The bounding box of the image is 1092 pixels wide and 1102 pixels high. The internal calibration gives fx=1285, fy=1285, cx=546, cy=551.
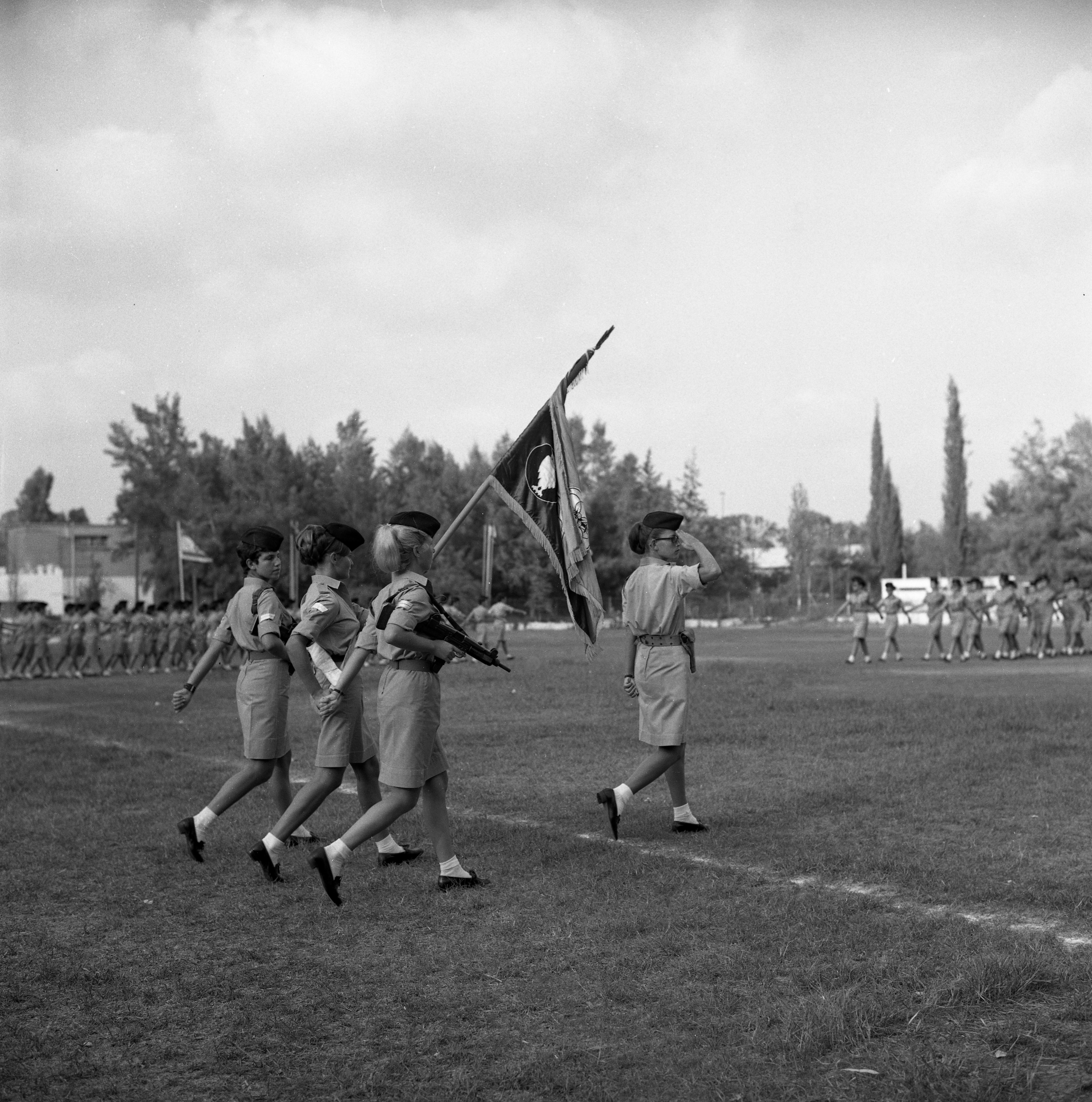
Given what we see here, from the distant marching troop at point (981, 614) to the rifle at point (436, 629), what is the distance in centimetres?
2299

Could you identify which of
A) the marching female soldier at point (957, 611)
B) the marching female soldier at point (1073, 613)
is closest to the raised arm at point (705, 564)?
the marching female soldier at point (957, 611)

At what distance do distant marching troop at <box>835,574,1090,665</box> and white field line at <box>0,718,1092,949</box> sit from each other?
21014mm

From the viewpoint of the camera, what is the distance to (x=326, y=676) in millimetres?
7234

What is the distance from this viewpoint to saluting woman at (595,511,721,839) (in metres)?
8.34

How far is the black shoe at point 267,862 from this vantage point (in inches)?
284

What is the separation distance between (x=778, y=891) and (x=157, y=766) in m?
7.73

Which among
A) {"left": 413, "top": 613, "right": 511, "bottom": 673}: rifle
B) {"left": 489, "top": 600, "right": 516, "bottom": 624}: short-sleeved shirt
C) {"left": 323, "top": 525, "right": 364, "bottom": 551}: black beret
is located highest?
{"left": 323, "top": 525, "right": 364, "bottom": 551}: black beret

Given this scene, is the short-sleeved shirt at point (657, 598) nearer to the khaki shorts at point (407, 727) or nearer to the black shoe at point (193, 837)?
the khaki shorts at point (407, 727)

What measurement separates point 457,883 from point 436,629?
1396mm

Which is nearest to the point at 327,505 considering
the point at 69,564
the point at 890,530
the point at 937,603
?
the point at 69,564

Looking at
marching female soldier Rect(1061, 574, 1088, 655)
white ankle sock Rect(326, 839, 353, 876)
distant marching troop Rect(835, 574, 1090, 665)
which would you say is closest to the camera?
white ankle sock Rect(326, 839, 353, 876)

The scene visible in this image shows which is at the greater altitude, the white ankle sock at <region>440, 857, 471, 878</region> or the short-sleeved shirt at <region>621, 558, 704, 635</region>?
the short-sleeved shirt at <region>621, 558, 704, 635</region>

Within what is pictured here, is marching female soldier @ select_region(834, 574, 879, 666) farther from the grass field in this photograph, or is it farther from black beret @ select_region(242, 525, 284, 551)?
black beret @ select_region(242, 525, 284, 551)

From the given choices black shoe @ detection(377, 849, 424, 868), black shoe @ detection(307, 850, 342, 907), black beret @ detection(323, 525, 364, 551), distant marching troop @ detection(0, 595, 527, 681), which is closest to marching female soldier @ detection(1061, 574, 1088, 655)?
distant marching troop @ detection(0, 595, 527, 681)
